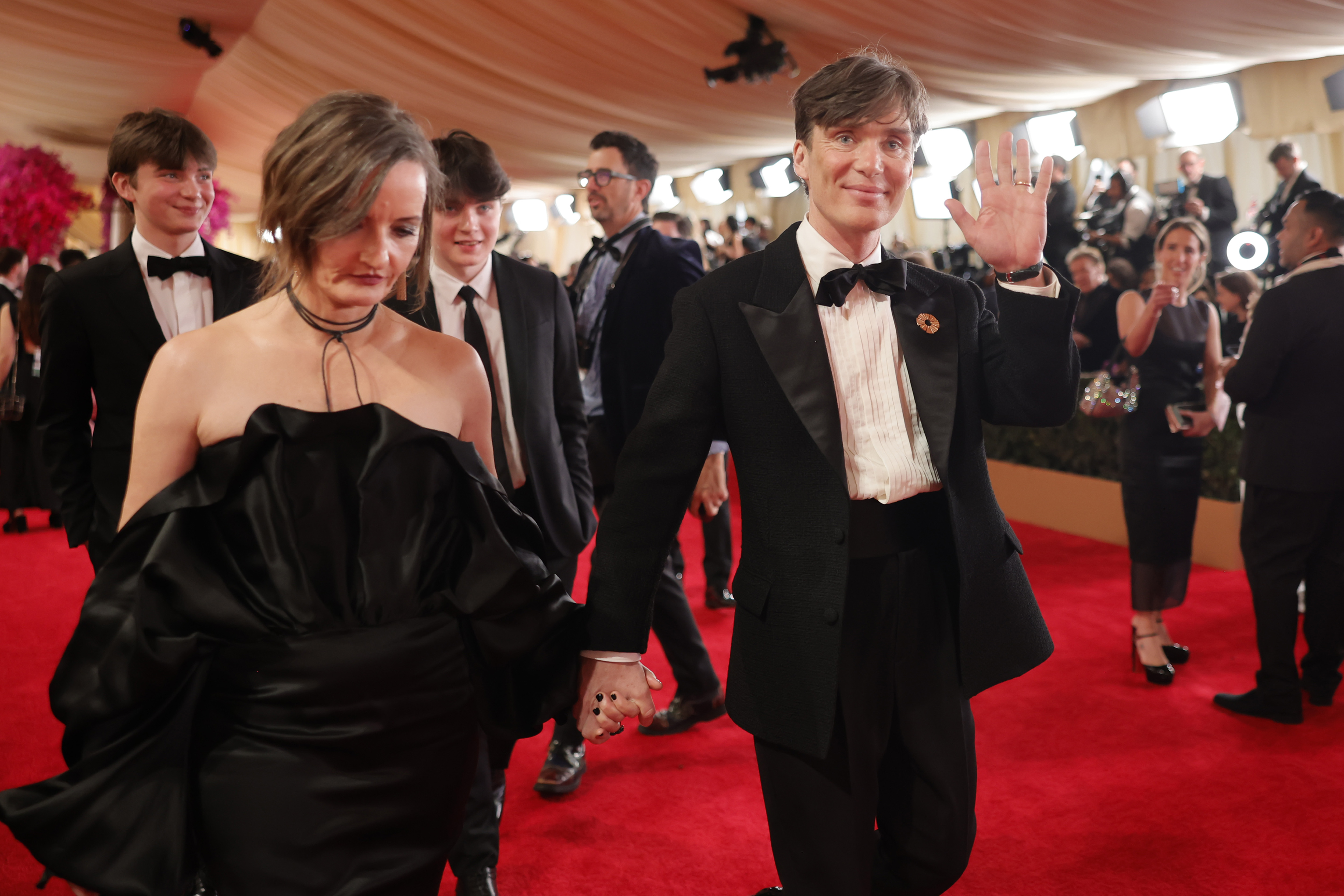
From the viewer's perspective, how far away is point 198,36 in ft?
27.2

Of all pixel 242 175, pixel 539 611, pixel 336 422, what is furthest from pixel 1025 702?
pixel 242 175

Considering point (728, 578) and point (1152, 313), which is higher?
point (1152, 313)

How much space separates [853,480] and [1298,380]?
100 inches

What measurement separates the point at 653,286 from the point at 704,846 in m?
1.63

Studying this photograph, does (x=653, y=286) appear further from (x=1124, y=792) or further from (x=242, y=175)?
(x=242, y=175)

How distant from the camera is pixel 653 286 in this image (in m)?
3.13

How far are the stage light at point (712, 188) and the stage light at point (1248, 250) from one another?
27.7 ft

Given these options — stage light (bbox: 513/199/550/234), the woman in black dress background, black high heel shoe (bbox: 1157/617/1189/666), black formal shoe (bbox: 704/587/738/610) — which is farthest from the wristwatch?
stage light (bbox: 513/199/550/234)

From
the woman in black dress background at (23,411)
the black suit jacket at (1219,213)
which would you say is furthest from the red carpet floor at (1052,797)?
the black suit jacket at (1219,213)

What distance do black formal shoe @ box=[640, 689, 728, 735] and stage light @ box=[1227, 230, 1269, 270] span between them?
542cm

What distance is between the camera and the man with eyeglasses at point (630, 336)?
3131 mm

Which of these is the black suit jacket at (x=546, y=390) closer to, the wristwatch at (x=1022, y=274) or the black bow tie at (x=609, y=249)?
the black bow tie at (x=609, y=249)

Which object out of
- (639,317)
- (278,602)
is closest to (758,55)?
(639,317)

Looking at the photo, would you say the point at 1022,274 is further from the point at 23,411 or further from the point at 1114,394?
the point at 23,411
